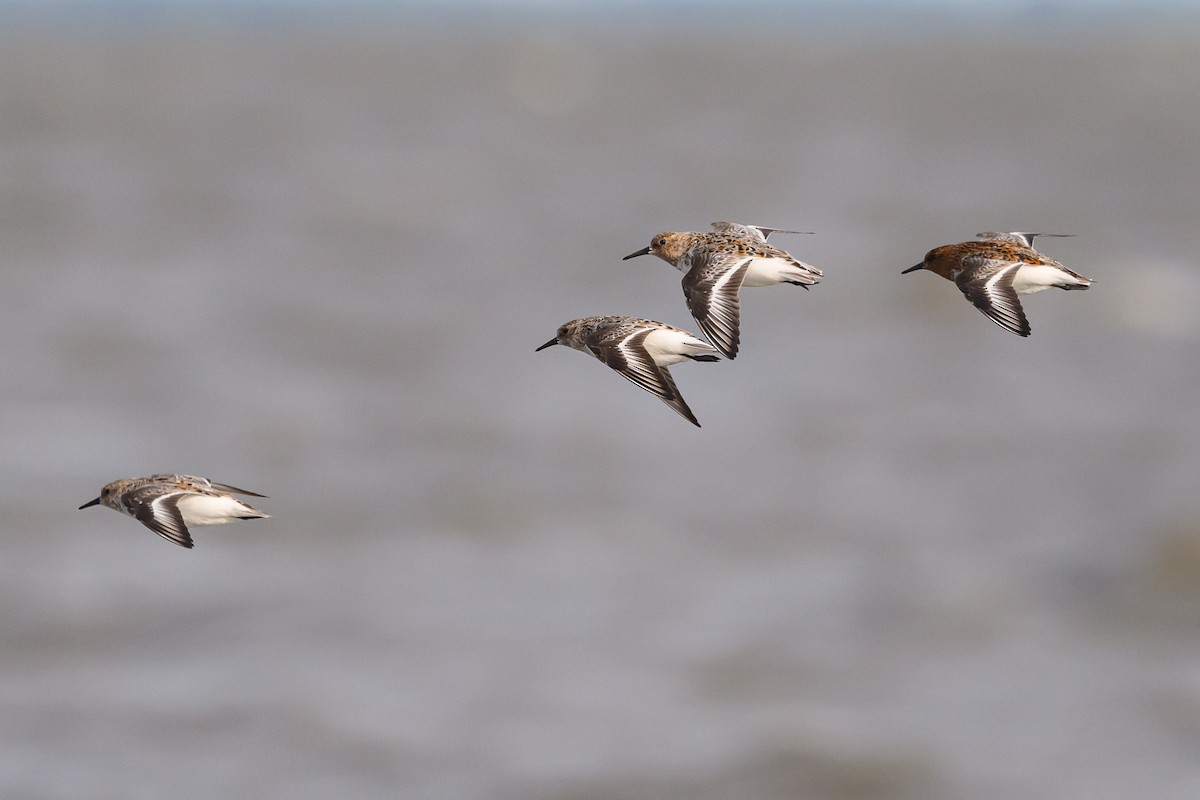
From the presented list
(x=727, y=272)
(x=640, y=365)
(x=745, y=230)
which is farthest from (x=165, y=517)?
(x=745, y=230)

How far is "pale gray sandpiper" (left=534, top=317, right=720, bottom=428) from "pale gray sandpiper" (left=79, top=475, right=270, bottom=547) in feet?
4.21

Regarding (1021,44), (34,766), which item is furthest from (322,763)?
(1021,44)

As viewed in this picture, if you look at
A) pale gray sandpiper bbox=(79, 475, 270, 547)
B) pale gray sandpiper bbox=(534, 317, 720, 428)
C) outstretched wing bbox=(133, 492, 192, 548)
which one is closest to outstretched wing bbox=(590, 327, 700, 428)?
pale gray sandpiper bbox=(534, 317, 720, 428)

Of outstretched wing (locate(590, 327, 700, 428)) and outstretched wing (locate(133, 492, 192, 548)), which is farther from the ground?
outstretched wing (locate(590, 327, 700, 428))

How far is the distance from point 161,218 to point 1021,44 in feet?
352

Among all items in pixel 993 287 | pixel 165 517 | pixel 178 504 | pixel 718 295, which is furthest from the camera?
pixel 718 295

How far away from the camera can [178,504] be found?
5.82m

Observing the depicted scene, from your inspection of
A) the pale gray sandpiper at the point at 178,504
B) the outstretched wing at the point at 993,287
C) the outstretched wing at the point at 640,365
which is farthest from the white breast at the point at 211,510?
the outstretched wing at the point at 993,287

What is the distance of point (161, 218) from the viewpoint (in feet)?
255

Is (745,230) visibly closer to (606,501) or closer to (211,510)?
(211,510)

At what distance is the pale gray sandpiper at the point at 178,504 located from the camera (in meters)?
5.59

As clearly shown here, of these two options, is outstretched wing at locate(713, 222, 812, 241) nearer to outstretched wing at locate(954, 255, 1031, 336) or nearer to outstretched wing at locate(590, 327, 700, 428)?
outstretched wing at locate(590, 327, 700, 428)

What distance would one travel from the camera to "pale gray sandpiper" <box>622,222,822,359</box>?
590cm

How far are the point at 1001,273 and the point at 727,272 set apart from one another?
3.54 feet
